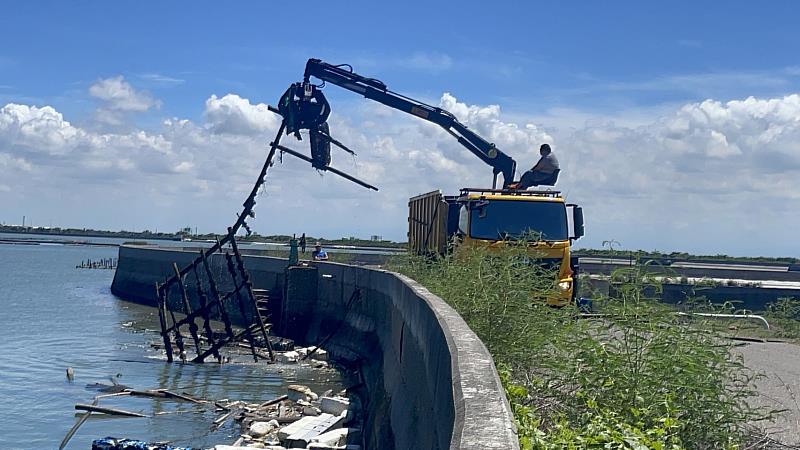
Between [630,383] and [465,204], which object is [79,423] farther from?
[630,383]

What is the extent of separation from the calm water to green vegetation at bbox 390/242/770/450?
9795mm

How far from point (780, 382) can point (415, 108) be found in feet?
48.9

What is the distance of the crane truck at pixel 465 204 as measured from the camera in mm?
18172

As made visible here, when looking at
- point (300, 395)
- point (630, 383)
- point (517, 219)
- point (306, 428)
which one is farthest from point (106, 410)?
point (630, 383)

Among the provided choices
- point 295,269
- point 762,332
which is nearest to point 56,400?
point 295,269

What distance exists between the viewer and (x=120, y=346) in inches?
1191

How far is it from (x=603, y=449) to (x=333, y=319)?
22490mm

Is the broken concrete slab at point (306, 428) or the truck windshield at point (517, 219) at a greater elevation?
the truck windshield at point (517, 219)

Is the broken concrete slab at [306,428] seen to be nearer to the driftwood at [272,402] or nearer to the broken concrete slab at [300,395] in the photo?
the broken concrete slab at [300,395]

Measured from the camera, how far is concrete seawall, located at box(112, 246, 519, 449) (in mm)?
5555

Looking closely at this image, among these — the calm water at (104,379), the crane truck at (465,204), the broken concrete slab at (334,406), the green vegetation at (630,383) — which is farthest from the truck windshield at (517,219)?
the green vegetation at (630,383)

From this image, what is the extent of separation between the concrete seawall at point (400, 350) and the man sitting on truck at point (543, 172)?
3.74 m

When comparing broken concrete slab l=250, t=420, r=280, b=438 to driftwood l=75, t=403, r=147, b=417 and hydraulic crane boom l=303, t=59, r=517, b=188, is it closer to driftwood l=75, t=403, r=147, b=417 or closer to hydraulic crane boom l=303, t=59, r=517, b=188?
driftwood l=75, t=403, r=147, b=417

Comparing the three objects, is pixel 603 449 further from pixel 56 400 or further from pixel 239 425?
pixel 56 400
